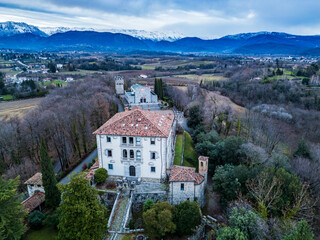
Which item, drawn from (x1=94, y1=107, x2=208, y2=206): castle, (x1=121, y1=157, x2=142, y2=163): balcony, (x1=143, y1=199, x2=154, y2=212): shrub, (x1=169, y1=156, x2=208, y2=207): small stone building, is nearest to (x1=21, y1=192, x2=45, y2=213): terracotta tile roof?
(x1=94, y1=107, x2=208, y2=206): castle

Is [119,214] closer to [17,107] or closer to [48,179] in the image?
[48,179]

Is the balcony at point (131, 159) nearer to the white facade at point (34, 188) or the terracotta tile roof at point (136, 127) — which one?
the terracotta tile roof at point (136, 127)

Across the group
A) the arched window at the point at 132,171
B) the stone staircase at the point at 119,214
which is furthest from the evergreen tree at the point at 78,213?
the arched window at the point at 132,171

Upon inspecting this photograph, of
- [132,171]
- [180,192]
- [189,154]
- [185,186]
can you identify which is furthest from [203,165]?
[189,154]

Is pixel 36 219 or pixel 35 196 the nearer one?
pixel 36 219

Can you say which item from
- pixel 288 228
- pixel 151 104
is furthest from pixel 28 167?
pixel 151 104
